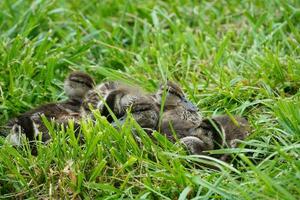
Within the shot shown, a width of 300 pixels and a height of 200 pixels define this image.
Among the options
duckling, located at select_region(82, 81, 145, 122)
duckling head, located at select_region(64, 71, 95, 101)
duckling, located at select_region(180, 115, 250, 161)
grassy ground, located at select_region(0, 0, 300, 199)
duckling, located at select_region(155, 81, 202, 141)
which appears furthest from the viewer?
duckling head, located at select_region(64, 71, 95, 101)

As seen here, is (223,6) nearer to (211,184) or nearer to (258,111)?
(258,111)

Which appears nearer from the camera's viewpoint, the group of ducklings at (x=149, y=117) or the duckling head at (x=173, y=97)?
the group of ducklings at (x=149, y=117)

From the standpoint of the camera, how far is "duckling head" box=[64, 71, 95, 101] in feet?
16.3

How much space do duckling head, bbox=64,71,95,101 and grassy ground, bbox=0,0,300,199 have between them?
0.29m

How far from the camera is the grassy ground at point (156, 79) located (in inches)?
154

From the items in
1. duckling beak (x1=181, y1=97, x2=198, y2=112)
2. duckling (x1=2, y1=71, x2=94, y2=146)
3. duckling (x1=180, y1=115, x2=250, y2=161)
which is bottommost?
duckling (x1=180, y1=115, x2=250, y2=161)

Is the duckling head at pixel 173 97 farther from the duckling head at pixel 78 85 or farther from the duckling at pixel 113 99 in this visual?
the duckling head at pixel 78 85

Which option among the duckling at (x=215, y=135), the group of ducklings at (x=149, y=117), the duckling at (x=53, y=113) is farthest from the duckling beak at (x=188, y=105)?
the duckling at (x=53, y=113)

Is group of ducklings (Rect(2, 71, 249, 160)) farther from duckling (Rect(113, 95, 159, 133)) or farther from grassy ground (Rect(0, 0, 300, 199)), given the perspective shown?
grassy ground (Rect(0, 0, 300, 199))

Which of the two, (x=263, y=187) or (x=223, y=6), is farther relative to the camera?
(x=223, y=6)

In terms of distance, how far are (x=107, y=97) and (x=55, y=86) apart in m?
0.91

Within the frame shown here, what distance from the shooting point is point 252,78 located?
5117 millimetres

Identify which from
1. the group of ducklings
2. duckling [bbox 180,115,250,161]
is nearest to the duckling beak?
the group of ducklings

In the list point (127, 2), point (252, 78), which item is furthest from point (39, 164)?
point (127, 2)
